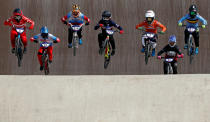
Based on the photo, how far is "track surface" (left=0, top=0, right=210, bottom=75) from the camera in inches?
793

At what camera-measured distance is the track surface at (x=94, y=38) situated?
2014 centimetres

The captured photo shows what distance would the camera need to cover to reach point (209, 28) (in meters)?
20.5

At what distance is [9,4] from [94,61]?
3.31 metres
